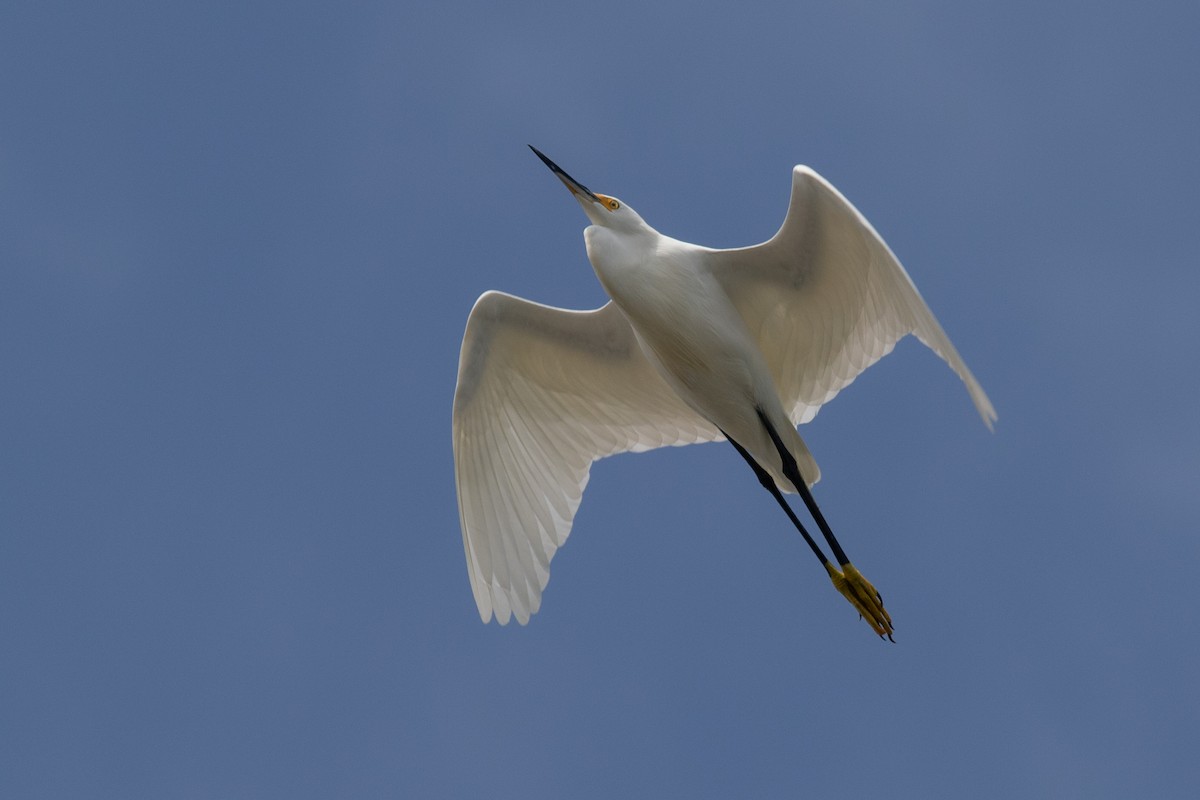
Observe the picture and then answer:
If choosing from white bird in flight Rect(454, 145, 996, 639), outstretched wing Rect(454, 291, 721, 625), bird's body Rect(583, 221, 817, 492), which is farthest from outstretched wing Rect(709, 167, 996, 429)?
outstretched wing Rect(454, 291, 721, 625)

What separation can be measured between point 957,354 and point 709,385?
7.28 ft

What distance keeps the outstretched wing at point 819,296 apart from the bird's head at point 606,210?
2.21ft

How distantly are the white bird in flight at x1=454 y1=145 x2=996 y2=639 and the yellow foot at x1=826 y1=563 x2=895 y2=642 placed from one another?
1 centimetres

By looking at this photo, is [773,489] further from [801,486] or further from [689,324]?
[689,324]

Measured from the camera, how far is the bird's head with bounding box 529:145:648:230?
13.5m

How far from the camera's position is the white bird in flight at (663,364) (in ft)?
42.7

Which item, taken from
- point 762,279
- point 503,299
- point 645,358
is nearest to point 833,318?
point 762,279

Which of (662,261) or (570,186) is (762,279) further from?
(570,186)

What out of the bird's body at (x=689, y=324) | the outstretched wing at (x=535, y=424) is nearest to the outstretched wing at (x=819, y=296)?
the bird's body at (x=689, y=324)

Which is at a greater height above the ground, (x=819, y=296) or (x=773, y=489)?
(x=819, y=296)

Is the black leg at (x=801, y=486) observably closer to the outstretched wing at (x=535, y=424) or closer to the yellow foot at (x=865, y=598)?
the yellow foot at (x=865, y=598)

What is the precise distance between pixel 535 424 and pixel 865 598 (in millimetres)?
2915

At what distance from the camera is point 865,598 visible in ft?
44.9

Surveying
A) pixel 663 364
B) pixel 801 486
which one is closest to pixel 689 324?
pixel 663 364
